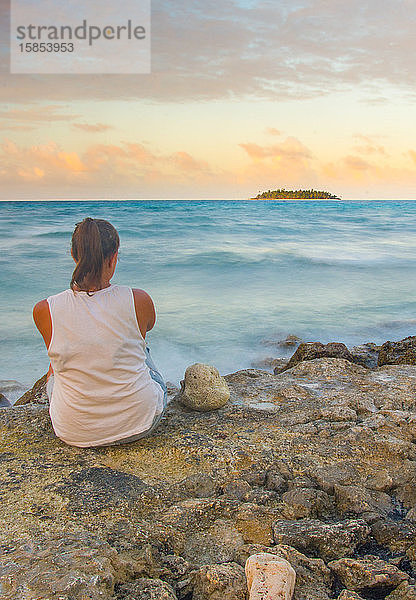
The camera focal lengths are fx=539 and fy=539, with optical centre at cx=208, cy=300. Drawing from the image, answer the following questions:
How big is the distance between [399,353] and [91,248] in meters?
3.75

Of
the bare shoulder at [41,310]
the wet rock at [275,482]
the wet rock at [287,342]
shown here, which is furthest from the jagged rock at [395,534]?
the wet rock at [287,342]

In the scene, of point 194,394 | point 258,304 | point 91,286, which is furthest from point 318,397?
point 258,304

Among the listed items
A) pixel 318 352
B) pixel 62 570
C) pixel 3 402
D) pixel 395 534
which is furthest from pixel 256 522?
pixel 3 402

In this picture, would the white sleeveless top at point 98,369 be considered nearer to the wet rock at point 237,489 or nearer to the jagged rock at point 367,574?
the wet rock at point 237,489

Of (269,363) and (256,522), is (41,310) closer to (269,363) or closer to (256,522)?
(256,522)

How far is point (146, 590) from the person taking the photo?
2018mm

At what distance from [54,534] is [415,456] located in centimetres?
202

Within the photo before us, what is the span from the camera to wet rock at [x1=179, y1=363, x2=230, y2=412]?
3.72 metres

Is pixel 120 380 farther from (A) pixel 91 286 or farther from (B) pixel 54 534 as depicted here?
(B) pixel 54 534

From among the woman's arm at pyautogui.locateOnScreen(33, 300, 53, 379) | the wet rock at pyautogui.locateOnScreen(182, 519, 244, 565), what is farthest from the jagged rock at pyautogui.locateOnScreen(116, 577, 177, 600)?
the woman's arm at pyautogui.locateOnScreen(33, 300, 53, 379)

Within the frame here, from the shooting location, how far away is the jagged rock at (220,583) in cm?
204

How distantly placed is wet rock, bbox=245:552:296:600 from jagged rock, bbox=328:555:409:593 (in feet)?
0.94

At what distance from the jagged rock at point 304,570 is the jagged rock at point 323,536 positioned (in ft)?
0.25

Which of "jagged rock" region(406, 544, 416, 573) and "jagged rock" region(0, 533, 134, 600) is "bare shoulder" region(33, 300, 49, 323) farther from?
"jagged rock" region(406, 544, 416, 573)
